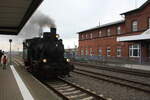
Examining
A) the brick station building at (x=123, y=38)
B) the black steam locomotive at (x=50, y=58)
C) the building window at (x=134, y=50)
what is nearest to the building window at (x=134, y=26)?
the brick station building at (x=123, y=38)

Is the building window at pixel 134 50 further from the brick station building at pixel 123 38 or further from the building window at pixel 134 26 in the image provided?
the building window at pixel 134 26

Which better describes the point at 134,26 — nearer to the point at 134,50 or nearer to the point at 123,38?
the point at 134,50

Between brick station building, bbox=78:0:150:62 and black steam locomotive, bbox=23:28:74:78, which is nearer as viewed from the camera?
black steam locomotive, bbox=23:28:74:78

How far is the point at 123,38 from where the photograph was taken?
3097cm

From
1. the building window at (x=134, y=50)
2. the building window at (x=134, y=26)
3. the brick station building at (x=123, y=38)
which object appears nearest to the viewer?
the brick station building at (x=123, y=38)

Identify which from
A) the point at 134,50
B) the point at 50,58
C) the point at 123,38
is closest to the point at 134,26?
the point at 134,50

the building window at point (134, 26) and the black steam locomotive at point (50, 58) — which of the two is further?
the building window at point (134, 26)

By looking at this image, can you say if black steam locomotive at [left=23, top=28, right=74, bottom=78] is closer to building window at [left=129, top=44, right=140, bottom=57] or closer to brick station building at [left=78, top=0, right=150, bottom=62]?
brick station building at [left=78, top=0, right=150, bottom=62]

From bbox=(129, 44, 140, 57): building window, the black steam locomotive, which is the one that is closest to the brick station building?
bbox=(129, 44, 140, 57): building window

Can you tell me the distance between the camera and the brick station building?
34.0 metres

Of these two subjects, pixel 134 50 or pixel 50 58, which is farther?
pixel 134 50

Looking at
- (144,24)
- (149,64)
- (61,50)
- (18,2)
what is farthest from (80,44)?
(18,2)

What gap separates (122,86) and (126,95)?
258 cm

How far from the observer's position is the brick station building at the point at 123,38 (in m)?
34.0
